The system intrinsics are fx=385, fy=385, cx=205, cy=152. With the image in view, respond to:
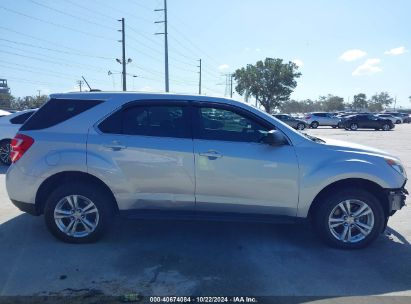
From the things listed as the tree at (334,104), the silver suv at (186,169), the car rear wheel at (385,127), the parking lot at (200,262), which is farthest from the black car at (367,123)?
the tree at (334,104)

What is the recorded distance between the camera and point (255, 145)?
457 centimetres

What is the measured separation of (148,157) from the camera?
4.55 meters

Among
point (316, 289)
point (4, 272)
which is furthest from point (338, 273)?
point (4, 272)

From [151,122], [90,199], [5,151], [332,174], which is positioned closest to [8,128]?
[5,151]

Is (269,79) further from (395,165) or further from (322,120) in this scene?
(395,165)

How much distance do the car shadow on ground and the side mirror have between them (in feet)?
4.28

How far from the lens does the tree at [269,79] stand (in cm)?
7294

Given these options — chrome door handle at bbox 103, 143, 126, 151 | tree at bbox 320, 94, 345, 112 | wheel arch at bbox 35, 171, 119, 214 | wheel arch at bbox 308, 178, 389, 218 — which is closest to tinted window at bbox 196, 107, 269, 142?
chrome door handle at bbox 103, 143, 126, 151

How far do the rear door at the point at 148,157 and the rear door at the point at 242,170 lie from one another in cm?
15

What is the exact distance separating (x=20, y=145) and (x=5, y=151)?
667cm

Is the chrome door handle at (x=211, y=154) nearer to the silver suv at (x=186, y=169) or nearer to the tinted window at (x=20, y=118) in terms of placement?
the silver suv at (x=186, y=169)

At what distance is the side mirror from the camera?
4.46 m

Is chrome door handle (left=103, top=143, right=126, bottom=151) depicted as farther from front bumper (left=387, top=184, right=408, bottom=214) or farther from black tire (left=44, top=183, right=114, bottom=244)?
front bumper (left=387, top=184, right=408, bottom=214)

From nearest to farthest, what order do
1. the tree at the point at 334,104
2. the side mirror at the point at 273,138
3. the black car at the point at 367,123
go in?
the side mirror at the point at 273,138, the black car at the point at 367,123, the tree at the point at 334,104
